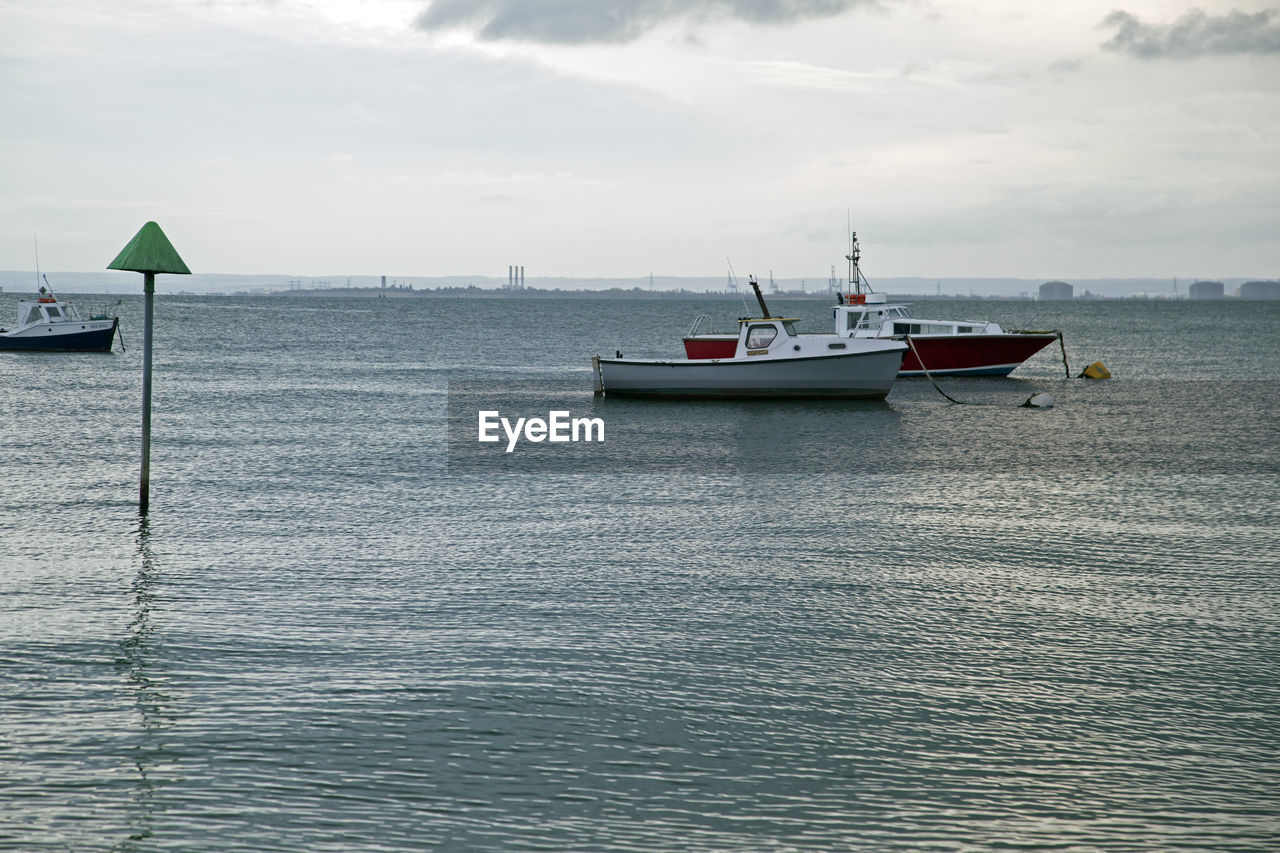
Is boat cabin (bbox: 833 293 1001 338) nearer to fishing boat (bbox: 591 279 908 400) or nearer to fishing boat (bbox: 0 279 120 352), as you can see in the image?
fishing boat (bbox: 591 279 908 400)

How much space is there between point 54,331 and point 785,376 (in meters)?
40.5

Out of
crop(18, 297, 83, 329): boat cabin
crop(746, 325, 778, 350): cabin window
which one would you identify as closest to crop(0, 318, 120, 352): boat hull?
crop(18, 297, 83, 329): boat cabin

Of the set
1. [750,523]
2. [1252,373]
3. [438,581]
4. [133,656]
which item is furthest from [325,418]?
[1252,373]

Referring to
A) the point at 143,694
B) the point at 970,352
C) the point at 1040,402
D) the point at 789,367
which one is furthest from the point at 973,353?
the point at 143,694

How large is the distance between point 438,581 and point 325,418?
1978cm

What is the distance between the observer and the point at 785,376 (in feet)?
120

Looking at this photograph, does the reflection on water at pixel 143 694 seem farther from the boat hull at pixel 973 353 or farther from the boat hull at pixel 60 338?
the boat hull at pixel 60 338

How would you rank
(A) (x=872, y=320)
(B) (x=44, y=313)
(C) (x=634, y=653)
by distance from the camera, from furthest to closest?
(B) (x=44, y=313)
(A) (x=872, y=320)
(C) (x=634, y=653)

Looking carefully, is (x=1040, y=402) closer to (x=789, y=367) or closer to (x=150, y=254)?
(x=789, y=367)

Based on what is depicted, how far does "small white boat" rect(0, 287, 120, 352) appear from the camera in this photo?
2267 inches

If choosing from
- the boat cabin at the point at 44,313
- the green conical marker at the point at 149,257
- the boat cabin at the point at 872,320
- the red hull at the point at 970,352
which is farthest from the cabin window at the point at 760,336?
the boat cabin at the point at 44,313

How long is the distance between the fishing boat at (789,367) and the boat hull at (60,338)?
35.5m

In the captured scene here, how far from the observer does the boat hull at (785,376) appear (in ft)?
120

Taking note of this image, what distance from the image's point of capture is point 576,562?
13562mm
